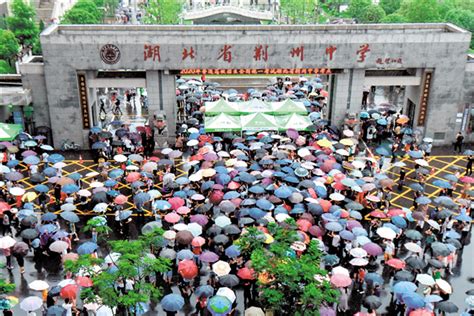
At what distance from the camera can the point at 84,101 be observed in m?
33.8

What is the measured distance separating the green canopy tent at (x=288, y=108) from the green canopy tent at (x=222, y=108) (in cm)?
241

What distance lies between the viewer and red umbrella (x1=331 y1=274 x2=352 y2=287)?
62.2 feet

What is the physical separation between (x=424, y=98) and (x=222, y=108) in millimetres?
12597

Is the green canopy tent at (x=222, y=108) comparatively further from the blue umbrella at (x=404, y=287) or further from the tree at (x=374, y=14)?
the tree at (x=374, y=14)

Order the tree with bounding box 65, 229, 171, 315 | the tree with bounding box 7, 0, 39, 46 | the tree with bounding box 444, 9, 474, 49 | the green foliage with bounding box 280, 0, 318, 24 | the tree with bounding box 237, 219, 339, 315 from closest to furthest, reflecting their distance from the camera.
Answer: the tree with bounding box 65, 229, 171, 315, the tree with bounding box 237, 219, 339, 315, the tree with bounding box 7, 0, 39, 46, the tree with bounding box 444, 9, 474, 49, the green foliage with bounding box 280, 0, 318, 24

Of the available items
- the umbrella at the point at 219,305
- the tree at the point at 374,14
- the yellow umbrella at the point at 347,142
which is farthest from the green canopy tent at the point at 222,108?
the tree at the point at 374,14

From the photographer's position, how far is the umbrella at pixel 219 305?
685 inches

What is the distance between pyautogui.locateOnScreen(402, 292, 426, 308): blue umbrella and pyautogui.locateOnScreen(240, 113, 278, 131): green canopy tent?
15738mm

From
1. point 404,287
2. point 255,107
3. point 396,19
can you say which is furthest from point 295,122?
point 396,19

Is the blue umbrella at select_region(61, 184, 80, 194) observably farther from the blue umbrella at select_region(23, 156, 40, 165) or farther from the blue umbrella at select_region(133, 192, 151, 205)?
the blue umbrella at select_region(23, 156, 40, 165)

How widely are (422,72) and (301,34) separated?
7.95 meters

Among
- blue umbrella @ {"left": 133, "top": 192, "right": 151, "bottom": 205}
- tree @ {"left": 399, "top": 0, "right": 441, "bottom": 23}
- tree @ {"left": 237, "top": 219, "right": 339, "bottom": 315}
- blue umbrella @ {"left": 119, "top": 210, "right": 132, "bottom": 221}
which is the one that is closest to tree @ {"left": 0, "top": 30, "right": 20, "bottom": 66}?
blue umbrella @ {"left": 133, "top": 192, "right": 151, "bottom": 205}

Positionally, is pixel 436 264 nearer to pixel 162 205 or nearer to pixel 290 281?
pixel 290 281

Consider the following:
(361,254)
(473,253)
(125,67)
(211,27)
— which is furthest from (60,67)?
(473,253)
